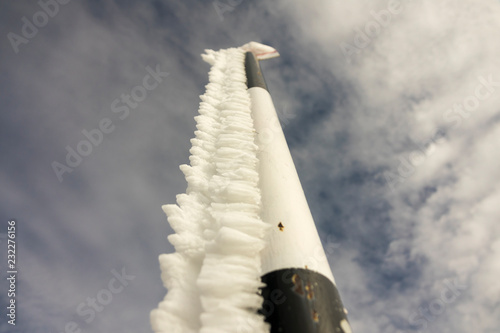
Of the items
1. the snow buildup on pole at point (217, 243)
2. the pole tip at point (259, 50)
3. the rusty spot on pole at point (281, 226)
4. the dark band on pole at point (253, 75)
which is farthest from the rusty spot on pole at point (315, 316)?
the pole tip at point (259, 50)

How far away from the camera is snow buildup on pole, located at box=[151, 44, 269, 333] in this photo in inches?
50.1

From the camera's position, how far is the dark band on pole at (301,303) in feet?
3.82

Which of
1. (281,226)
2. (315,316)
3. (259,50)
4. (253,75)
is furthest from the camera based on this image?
(259,50)

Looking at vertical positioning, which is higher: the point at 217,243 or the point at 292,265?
the point at 217,243

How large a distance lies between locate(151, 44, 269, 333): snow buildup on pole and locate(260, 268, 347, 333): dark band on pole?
0.20ft

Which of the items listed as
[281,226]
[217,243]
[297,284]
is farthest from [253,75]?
[297,284]

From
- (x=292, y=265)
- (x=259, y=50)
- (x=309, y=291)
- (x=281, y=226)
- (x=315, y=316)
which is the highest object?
(x=259, y=50)

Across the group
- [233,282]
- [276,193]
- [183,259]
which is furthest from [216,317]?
[276,193]

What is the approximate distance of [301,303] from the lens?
1.23 metres

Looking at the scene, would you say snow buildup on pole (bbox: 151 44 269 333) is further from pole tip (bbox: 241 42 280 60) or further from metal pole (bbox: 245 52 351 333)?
pole tip (bbox: 241 42 280 60)

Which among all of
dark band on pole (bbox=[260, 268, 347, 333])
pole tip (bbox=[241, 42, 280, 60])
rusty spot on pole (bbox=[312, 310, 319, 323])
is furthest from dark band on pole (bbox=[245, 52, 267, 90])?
rusty spot on pole (bbox=[312, 310, 319, 323])

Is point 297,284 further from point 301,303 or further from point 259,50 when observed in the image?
point 259,50

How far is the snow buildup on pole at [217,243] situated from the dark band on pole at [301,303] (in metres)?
0.06

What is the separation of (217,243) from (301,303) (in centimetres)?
50
